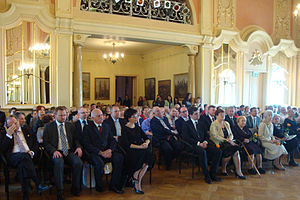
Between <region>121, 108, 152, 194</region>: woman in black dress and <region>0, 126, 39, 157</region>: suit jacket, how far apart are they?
1.44 meters

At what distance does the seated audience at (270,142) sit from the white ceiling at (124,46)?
882 centimetres

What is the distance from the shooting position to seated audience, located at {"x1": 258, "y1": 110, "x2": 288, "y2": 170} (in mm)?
5758

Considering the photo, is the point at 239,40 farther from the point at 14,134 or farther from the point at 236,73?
the point at 14,134

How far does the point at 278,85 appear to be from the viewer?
13.3m

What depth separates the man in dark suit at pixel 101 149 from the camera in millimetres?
4371

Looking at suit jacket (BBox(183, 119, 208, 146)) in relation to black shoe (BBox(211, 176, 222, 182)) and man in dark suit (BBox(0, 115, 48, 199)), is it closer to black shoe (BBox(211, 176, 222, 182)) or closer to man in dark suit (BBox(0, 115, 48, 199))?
black shoe (BBox(211, 176, 222, 182))

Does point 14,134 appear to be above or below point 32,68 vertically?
below

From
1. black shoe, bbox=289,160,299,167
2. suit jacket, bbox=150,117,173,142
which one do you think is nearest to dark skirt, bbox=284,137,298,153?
black shoe, bbox=289,160,299,167

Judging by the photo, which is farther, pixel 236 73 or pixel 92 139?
pixel 236 73

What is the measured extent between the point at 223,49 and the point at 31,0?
7.72m

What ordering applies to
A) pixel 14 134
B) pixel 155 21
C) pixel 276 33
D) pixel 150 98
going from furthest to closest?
pixel 150 98 < pixel 276 33 < pixel 155 21 < pixel 14 134

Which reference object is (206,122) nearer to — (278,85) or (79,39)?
(79,39)

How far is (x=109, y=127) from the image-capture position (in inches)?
180

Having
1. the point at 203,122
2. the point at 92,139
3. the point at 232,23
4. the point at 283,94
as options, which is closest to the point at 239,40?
the point at 232,23
